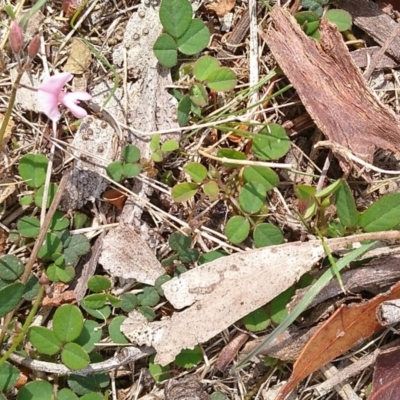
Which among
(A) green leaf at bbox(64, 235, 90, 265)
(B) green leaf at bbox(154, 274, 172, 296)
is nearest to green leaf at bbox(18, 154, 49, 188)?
(A) green leaf at bbox(64, 235, 90, 265)

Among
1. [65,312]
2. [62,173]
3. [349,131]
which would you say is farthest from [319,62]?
[65,312]

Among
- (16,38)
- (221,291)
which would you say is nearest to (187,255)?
(221,291)

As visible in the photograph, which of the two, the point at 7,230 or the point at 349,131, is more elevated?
the point at 349,131

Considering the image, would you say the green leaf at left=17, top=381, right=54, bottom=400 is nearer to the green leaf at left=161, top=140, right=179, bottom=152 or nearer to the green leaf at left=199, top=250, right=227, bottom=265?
the green leaf at left=199, top=250, right=227, bottom=265

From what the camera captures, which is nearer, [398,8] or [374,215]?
[374,215]

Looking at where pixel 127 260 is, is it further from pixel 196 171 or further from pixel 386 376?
pixel 386 376

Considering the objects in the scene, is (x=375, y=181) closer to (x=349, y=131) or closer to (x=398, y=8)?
(x=349, y=131)
